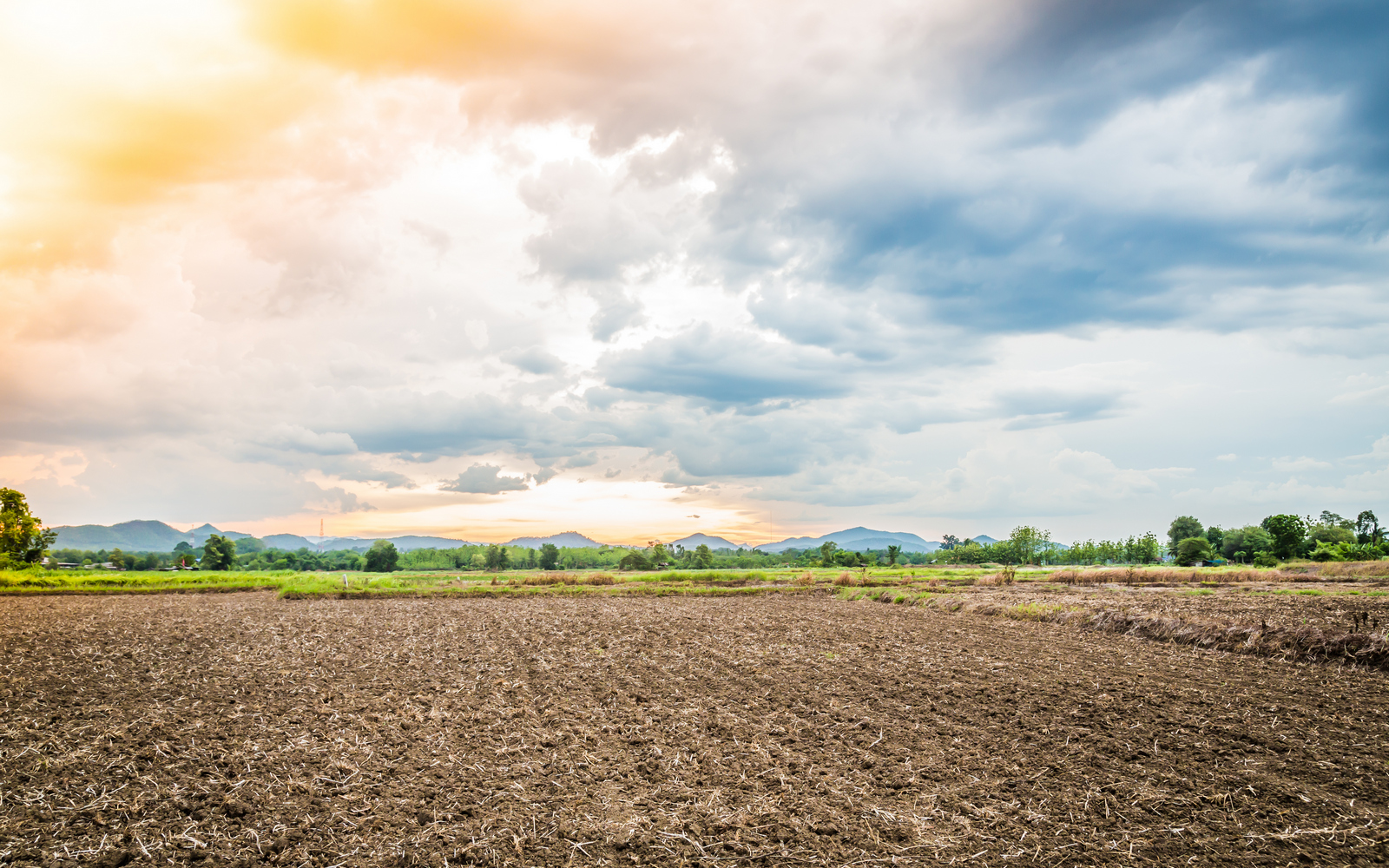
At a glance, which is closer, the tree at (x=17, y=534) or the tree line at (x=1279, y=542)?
the tree at (x=17, y=534)

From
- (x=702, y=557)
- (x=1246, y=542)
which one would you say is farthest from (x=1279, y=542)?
(x=702, y=557)

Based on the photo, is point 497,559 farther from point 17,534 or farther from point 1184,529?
point 1184,529

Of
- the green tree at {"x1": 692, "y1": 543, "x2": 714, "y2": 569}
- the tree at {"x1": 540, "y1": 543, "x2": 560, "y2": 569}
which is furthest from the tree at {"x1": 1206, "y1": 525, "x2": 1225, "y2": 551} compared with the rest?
the tree at {"x1": 540, "y1": 543, "x2": 560, "y2": 569}

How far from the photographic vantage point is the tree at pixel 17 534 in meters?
51.9

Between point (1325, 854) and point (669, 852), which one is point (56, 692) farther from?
point (1325, 854)

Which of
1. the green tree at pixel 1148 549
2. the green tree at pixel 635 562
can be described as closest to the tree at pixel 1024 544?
the green tree at pixel 1148 549

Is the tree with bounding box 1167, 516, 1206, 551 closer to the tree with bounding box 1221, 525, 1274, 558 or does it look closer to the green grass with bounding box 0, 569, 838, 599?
the tree with bounding box 1221, 525, 1274, 558

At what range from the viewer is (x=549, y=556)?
10431 cm

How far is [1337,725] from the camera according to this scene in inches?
398

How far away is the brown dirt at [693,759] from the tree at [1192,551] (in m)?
91.5

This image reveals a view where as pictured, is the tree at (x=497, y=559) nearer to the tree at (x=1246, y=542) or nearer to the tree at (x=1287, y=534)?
the tree at (x=1287, y=534)

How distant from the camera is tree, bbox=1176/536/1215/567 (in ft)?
289

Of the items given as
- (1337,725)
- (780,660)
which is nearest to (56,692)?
(780,660)

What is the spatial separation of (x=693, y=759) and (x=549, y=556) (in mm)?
99891
